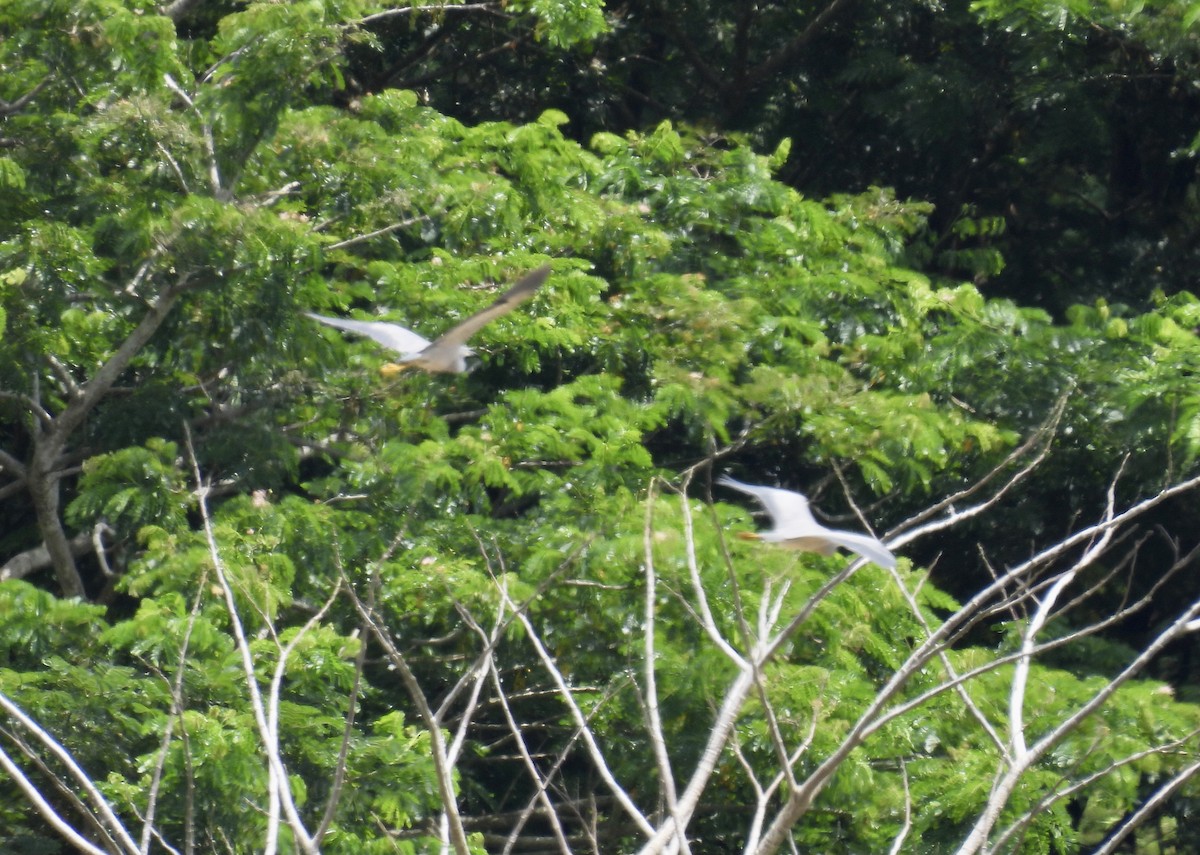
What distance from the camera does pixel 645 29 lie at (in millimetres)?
10031

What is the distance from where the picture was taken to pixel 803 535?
14.3ft

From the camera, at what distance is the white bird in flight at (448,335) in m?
4.81

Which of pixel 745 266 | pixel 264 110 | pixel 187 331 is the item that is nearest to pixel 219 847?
pixel 187 331

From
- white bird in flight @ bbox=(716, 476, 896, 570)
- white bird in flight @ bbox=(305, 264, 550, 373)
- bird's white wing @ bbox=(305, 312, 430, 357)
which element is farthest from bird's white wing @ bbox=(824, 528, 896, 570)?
bird's white wing @ bbox=(305, 312, 430, 357)

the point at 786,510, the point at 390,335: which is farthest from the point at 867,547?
the point at 390,335

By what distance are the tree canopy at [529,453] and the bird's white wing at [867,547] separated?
0.85 ft

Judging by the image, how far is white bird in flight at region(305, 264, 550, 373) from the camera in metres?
4.81

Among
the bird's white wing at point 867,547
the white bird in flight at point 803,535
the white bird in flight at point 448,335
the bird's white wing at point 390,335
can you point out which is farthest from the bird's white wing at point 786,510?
the bird's white wing at point 390,335

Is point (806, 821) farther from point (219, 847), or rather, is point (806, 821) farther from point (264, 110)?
point (264, 110)

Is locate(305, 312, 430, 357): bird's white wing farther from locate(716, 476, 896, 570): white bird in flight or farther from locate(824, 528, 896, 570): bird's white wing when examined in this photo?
locate(824, 528, 896, 570): bird's white wing

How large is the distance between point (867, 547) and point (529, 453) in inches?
112

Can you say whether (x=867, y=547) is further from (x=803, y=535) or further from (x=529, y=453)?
(x=529, y=453)

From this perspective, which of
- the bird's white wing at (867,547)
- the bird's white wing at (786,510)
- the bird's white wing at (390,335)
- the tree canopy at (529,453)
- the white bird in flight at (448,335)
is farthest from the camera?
the bird's white wing at (390,335)

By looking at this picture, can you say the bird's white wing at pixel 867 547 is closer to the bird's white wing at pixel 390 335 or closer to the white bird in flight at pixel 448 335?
the white bird in flight at pixel 448 335
